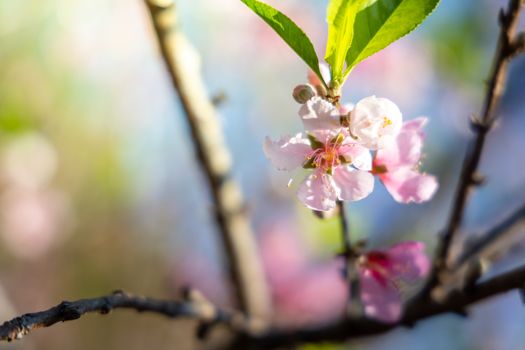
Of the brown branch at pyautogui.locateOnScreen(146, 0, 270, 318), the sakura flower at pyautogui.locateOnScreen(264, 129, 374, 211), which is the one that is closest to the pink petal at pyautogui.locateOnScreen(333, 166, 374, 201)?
the sakura flower at pyautogui.locateOnScreen(264, 129, 374, 211)

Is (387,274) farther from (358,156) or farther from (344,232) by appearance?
(358,156)

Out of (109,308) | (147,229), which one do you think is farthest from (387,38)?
(147,229)

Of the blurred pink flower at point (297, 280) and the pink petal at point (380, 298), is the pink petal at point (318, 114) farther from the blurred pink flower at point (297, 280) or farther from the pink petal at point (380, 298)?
the blurred pink flower at point (297, 280)

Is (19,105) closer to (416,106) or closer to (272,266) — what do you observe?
(272,266)

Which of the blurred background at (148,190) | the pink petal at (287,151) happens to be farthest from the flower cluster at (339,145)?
the blurred background at (148,190)

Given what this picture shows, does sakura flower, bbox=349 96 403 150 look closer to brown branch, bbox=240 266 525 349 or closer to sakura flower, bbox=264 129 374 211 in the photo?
sakura flower, bbox=264 129 374 211

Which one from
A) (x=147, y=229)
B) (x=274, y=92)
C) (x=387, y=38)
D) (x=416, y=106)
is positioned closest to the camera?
(x=387, y=38)

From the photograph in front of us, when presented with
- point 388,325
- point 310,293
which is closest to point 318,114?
point 388,325
